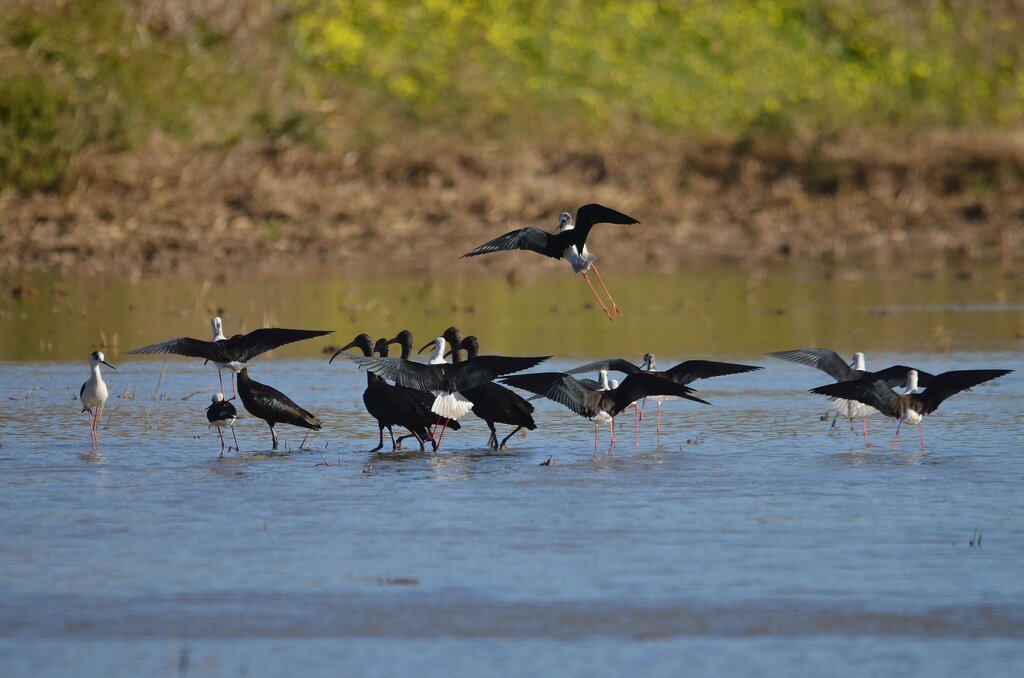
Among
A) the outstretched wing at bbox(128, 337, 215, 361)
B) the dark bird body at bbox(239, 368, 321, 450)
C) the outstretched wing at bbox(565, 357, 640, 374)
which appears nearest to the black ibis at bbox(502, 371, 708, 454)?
the outstretched wing at bbox(565, 357, 640, 374)

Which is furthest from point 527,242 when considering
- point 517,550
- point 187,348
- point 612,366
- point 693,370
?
point 517,550

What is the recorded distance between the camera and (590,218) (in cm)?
1109

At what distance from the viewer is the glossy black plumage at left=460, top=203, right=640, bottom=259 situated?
10.8 metres

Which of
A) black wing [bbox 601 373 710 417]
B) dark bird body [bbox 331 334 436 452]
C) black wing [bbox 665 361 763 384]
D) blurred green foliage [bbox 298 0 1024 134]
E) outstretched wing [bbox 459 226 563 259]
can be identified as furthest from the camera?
blurred green foliage [bbox 298 0 1024 134]

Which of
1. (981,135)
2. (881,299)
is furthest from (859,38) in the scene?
(881,299)

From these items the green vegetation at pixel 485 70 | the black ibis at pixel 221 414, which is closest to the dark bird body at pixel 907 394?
the black ibis at pixel 221 414

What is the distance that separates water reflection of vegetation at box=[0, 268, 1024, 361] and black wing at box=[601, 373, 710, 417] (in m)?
3.84

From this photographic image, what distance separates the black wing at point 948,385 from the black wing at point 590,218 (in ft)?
6.84

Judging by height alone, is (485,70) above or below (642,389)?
above

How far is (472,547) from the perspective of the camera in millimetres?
7086

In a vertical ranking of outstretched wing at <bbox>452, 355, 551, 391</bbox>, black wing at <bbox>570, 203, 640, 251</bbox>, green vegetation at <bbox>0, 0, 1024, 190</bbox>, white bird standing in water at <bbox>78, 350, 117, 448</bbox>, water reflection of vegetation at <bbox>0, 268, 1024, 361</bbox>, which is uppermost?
green vegetation at <bbox>0, 0, 1024, 190</bbox>

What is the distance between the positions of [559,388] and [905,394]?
6.72ft

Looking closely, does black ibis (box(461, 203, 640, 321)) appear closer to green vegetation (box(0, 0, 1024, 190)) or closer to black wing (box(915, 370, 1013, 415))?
black wing (box(915, 370, 1013, 415))

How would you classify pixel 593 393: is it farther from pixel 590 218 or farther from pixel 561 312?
pixel 561 312
